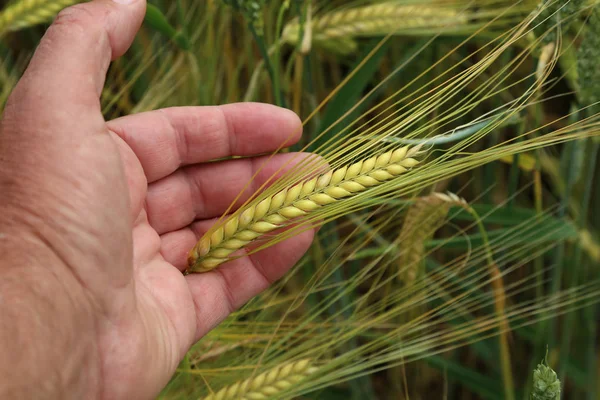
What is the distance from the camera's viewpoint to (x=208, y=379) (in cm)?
112

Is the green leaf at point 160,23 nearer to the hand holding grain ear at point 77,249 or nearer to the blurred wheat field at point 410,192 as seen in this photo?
the blurred wheat field at point 410,192

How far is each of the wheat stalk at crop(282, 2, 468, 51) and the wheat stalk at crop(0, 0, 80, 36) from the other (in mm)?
408

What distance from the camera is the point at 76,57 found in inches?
31.9

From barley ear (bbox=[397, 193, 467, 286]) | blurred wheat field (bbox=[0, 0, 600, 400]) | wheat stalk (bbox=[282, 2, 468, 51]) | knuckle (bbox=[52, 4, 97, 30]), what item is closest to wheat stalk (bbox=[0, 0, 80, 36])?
blurred wheat field (bbox=[0, 0, 600, 400])

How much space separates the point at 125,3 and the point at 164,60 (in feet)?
2.07

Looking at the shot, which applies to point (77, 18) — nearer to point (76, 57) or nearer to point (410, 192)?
point (76, 57)

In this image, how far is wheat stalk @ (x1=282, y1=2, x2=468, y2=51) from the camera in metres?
1.24

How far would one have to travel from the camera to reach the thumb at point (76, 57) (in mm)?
789

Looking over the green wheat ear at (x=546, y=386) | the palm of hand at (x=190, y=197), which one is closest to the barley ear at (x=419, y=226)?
the palm of hand at (x=190, y=197)

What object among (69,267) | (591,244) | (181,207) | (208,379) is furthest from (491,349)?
(69,267)

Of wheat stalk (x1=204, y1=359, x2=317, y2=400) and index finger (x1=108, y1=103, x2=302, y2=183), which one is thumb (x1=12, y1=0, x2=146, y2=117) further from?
wheat stalk (x1=204, y1=359, x2=317, y2=400)

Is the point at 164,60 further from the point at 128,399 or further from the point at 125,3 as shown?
the point at 128,399

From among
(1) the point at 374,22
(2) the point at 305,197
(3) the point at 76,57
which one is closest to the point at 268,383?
(2) the point at 305,197

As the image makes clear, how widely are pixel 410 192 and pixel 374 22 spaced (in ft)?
1.33
